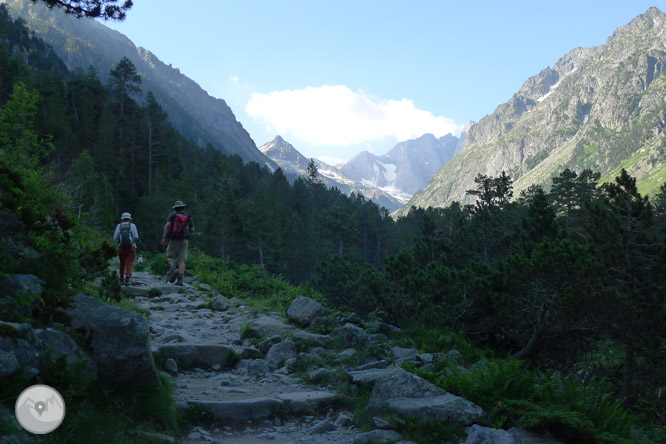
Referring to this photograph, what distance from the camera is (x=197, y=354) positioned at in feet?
22.7

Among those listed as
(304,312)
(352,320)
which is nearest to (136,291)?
(304,312)

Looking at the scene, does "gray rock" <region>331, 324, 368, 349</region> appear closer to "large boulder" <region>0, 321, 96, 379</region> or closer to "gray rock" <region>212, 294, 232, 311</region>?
"gray rock" <region>212, 294, 232, 311</region>

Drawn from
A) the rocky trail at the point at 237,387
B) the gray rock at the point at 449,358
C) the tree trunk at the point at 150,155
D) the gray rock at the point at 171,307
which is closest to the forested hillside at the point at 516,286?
the gray rock at the point at 449,358

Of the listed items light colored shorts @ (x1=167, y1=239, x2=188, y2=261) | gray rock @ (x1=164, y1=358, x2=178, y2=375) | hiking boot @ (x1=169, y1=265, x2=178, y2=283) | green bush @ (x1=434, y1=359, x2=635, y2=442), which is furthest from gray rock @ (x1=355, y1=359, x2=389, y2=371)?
hiking boot @ (x1=169, y1=265, x2=178, y2=283)

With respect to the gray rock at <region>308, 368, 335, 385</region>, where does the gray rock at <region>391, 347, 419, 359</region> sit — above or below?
above

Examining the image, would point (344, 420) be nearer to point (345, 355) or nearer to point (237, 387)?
point (237, 387)

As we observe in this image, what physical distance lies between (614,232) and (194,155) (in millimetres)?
77255

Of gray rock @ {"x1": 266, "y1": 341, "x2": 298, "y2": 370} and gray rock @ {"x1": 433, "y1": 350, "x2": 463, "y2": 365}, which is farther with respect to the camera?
gray rock @ {"x1": 266, "y1": 341, "x2": 298, "y2": 370}

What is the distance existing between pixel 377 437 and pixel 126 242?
9.69 metres

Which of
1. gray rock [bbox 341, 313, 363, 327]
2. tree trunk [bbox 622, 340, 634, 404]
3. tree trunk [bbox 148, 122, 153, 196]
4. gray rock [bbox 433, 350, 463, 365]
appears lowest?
tree trunk [bbox 622, 340, 634, 404]

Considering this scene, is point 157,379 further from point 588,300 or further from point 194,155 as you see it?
point 194,155

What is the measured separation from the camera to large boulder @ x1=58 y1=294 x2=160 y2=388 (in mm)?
4391

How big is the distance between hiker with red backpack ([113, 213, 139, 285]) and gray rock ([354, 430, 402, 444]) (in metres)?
9.04

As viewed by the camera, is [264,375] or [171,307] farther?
[171,307]
